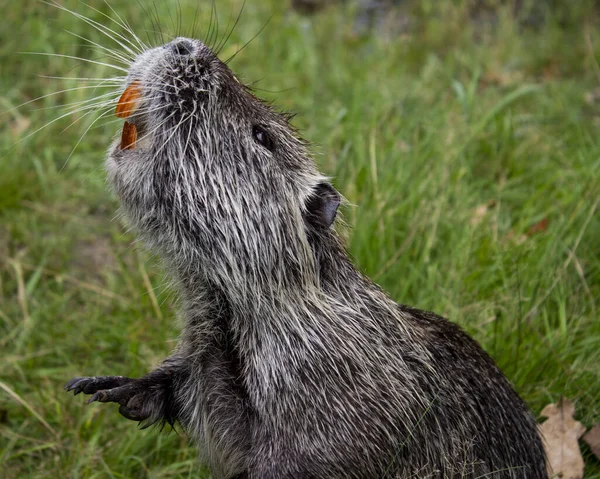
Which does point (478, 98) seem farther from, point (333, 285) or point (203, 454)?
point (203, 454)

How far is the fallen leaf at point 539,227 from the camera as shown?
4258mm

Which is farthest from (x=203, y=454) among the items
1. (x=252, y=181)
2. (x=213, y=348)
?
(x=252, y=181)

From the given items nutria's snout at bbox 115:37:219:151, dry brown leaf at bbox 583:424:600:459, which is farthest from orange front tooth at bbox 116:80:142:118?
dry brown leaf at bbox 583:424:600:459

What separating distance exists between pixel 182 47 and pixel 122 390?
1071mm

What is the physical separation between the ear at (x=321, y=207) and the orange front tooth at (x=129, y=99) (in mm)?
610

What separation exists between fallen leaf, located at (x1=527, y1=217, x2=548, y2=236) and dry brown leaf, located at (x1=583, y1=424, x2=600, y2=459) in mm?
1341

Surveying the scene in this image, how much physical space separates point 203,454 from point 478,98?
11.2ft

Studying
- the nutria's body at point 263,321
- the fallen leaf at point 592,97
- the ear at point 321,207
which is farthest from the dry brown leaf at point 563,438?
the fallen leaf at point 592,97

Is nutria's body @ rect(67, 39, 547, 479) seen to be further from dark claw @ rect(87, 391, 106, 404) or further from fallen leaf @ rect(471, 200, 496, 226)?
fallen leaf @ rect(471, 200, 496, 226)

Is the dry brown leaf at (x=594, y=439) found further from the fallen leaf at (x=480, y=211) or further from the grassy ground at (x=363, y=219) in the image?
the fallen leaf at (x=480, y=211)

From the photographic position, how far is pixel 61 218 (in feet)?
15.1

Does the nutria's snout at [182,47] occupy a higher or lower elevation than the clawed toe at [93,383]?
higher

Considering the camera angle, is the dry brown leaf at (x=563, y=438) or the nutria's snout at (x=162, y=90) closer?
the nutria's snout at (x=162, y=90)

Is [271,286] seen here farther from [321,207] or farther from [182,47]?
[182,47]
